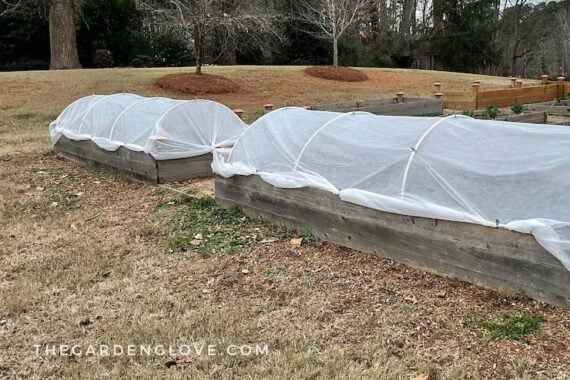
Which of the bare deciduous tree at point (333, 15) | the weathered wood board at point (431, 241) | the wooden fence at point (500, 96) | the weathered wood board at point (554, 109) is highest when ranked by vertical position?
the bare deciduous tree at point (333, 15)

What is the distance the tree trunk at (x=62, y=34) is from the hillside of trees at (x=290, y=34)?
1.7 inches

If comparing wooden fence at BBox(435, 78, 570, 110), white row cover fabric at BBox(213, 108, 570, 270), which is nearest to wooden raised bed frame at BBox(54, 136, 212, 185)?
white row cover fabric at BBox(213, 108, 570, 270)

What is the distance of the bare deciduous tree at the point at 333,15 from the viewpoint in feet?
77.1

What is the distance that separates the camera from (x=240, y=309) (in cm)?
367

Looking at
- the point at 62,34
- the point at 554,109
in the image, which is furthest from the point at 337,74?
the point at 62,34

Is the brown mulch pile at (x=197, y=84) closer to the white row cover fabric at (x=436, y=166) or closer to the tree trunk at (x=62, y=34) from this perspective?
the tree trunk at (x=62, y=34)

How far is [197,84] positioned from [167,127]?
34.4 feet

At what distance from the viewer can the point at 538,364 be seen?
283 cm

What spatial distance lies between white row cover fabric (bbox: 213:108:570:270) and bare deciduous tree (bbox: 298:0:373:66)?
18.9 meters

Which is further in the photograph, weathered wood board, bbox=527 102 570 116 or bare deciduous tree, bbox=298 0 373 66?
bare deciduous tree, bbox=298 0 373 66

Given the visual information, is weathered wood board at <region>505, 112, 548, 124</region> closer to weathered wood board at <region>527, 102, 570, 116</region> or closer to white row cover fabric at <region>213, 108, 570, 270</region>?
weathered wood board at <region>527, 102, 570, 116</region>

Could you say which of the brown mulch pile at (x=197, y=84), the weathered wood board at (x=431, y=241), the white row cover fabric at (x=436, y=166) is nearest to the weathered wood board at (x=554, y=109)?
the white row cover fabric at (x=436, y=166)

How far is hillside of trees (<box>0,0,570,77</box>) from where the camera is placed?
22.2m

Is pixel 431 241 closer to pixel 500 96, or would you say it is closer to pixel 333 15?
pixel 500 96
